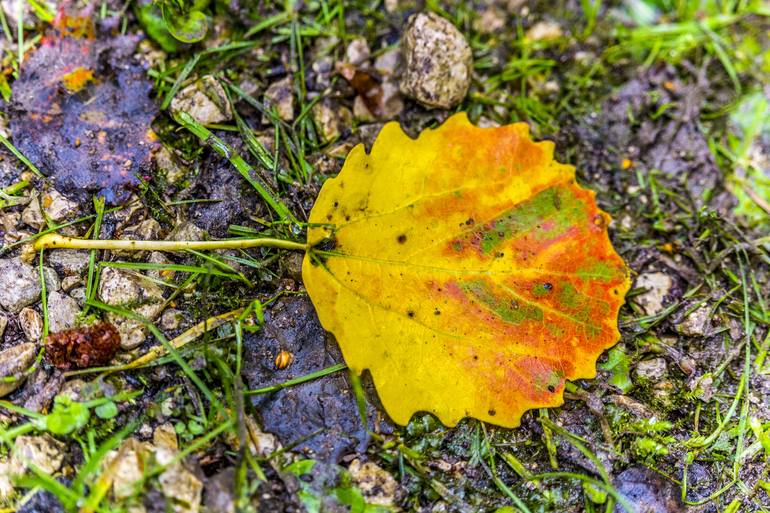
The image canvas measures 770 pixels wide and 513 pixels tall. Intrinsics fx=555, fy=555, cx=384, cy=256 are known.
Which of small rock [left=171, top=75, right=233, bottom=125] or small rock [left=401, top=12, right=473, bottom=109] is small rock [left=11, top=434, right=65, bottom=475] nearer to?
small rock [left=171, top=75, right=233, bottom=125]

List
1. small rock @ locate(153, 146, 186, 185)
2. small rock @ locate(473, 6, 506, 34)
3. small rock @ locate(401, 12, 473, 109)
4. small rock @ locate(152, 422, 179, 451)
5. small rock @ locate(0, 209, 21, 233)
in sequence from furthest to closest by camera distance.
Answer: small rock @ locate(473, 6, 506, 34) < small rock @ locate(401, 12, 473, 109) < small rock @ locate(153, 146, 186, 185) < small rock @ locate(0, 209, 21, 233) < small rock @ locate(152, 422, 179, 451)

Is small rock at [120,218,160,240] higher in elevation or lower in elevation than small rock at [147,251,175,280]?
higher

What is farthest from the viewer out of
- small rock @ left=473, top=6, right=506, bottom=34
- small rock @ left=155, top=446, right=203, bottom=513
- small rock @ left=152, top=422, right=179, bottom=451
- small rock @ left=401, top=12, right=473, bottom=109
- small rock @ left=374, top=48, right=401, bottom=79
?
small rock @ left=473, top=6, right=506, bottom=34

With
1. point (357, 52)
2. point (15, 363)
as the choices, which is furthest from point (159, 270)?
point (357, 52)

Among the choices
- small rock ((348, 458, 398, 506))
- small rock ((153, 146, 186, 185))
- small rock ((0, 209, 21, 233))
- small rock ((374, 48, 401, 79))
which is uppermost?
small rock ((374, 48, 401, 79))

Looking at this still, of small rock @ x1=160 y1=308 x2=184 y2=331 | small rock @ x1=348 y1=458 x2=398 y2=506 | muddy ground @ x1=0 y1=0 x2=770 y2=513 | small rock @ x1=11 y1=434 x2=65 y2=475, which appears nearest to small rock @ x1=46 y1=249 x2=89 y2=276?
muddy ground @ x1=0 y1=0 x2=770 y2=513

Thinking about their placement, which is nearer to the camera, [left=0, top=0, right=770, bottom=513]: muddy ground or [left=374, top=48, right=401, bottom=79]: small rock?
[left=0, top=0, right=770, bottom=513]: muddy ground
